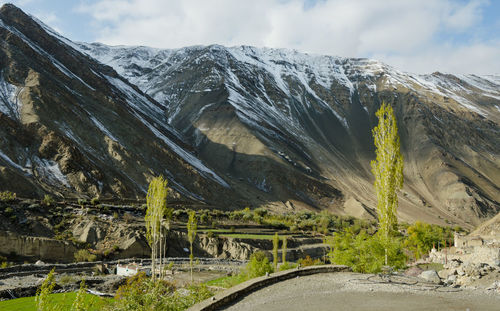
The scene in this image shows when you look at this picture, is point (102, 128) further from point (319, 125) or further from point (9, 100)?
point (319, 125)

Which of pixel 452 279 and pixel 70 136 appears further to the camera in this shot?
pixel 70 136

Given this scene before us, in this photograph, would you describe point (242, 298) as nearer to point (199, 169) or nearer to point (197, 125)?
point (199, 169)

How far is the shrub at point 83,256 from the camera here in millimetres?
31969

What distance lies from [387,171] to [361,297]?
774 cm

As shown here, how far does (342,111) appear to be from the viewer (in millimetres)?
135125

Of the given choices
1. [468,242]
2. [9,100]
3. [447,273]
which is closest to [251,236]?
[468,242]

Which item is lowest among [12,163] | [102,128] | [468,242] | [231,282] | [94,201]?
[231,282]

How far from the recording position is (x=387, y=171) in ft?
61.7

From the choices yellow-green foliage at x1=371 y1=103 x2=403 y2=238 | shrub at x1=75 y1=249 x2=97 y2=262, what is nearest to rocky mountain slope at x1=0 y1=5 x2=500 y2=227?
shrub at x1=75 y1=249 x2=97 y2=262

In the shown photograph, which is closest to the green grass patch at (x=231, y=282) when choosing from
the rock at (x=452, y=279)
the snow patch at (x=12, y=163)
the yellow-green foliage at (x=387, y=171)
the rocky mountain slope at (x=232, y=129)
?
the yellow-green foliage at (x=387, y=171)

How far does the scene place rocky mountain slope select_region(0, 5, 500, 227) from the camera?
5578 centimetres

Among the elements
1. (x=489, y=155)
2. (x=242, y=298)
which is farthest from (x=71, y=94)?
(x=489, y=155)

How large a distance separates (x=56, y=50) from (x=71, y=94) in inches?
902

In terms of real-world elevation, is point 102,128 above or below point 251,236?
above
